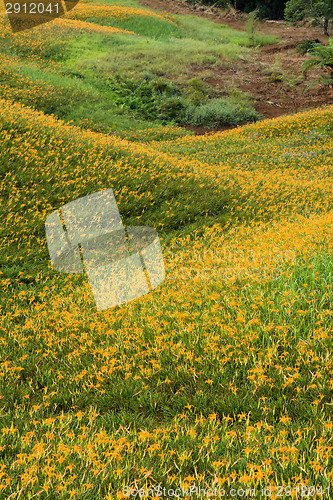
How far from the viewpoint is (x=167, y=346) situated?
318 cm

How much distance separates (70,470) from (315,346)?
200cm

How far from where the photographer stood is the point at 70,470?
194 centimetres

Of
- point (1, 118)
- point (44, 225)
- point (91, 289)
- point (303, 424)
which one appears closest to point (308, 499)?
point (303, 424)

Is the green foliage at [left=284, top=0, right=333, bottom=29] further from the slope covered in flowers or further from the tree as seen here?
the slope covered in flowers

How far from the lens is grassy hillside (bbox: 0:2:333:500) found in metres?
2.02

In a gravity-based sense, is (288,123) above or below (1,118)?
below

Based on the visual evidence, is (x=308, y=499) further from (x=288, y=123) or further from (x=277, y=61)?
(x=277, y=61)

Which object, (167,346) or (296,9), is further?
(296,9)

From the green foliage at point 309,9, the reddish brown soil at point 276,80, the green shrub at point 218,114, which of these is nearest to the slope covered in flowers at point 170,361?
the green shrub at point 218,114

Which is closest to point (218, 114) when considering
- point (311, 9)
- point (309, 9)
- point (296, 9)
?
point (311, 9)

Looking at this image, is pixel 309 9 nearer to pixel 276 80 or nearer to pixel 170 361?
pixel 276 80

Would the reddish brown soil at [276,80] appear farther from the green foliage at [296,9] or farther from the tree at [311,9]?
the green foliage at [296,9]

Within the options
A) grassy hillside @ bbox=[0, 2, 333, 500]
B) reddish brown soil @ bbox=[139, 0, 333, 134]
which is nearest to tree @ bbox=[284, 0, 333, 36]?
reddish brown soil @ bbox=[139, 0, 333, 134]

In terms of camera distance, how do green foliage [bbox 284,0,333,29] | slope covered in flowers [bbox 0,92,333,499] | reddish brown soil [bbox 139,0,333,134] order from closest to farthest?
1. slope covered in flowers [bbox 0,92,333,499]
2. reddish brown soil [bbox 139,0,333,134]
3. green foliage [bbox 284,0,333,29]
